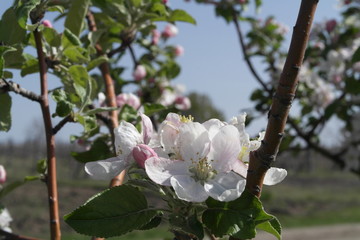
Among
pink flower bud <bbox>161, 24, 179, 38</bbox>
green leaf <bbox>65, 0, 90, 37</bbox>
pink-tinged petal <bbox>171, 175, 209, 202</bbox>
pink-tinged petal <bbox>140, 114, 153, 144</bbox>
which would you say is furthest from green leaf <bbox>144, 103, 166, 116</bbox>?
pink flower bud <bbox>161, 24, 179, 38</bbox>

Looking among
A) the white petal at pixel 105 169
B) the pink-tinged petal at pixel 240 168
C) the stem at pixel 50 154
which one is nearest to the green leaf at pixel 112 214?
the white petal at pixel 105 169

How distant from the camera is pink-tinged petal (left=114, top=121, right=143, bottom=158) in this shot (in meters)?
0.72

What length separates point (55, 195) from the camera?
102 cm

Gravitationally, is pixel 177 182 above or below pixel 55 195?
above

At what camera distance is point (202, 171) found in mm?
690

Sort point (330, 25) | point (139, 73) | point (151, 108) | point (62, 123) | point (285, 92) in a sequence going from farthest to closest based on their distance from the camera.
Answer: point (330, 25)
point (139, 73)
point (151, 108)
point (62, 123)
point (285, 92)

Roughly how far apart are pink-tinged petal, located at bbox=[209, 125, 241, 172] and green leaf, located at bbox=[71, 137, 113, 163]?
0.64 meters

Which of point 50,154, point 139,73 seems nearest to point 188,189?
point 50,154

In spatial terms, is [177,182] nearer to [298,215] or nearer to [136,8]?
[136,8]

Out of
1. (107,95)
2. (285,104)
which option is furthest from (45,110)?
(285,104)

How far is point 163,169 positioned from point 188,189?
0.14ft

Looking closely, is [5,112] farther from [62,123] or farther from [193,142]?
[193,142]

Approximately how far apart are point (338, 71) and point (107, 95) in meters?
2.37

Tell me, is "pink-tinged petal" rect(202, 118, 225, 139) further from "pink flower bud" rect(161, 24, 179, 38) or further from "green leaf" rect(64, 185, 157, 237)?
"pink flower bud" rect(161, 24, 179, 38)
